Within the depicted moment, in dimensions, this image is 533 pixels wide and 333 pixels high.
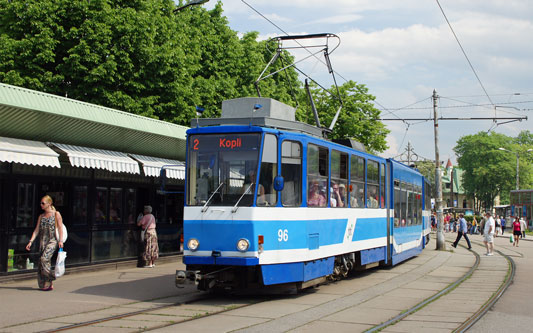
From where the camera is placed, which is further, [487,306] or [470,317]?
[487,306]

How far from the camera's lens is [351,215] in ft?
46.8

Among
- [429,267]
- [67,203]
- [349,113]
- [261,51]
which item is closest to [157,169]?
[67,203]

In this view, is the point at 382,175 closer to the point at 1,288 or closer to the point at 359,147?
the point at 359,147

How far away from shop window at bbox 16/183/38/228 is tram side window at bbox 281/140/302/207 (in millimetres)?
6157

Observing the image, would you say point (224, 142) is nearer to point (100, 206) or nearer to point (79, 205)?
point (79, 205)

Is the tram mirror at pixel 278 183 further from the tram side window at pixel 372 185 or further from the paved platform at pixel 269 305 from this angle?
the tram side window at pixel 372 185

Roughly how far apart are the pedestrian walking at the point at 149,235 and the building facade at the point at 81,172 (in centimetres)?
60

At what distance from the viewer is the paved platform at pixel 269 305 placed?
891 cm

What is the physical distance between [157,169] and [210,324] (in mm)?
8862

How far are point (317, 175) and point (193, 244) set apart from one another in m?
2.80

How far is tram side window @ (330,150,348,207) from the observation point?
13156mm

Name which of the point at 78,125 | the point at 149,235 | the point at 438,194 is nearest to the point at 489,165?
the point at 438,194

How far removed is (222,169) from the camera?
11109mm

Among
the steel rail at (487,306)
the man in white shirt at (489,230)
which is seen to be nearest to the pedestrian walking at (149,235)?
the steel rail at (487,306)
